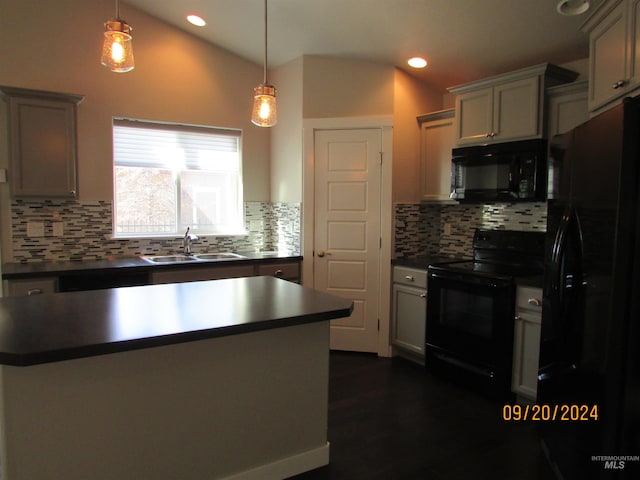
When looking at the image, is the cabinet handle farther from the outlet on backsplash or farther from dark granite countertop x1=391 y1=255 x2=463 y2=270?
the outlet on backsplash

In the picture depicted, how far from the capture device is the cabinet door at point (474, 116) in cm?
329

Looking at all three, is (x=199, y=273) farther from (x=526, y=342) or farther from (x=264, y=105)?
(x=526, y=342)

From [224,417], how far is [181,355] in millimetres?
374

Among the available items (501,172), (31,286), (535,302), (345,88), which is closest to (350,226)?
(345,88)

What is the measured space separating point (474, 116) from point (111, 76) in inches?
121

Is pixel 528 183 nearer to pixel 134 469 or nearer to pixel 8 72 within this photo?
pixel 134 469

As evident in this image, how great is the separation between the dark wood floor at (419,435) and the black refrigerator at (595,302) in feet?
0.94

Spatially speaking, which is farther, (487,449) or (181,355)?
(487,449)

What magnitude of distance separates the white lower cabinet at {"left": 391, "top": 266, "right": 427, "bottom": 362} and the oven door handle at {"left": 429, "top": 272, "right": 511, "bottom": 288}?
201 millimetres

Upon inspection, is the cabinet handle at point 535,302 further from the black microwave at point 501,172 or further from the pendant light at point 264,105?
the pendant light at point 264,105

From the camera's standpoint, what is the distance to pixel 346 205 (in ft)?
13.1

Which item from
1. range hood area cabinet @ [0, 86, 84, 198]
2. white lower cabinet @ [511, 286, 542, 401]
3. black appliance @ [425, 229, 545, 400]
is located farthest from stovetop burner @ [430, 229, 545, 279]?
range hood area cabinet @ [0, 86, 84, 198]

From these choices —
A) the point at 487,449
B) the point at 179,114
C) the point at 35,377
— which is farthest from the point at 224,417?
the point at 179,114

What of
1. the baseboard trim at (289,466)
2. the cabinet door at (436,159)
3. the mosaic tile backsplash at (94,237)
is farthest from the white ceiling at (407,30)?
the baseboard trim at (289,466)
